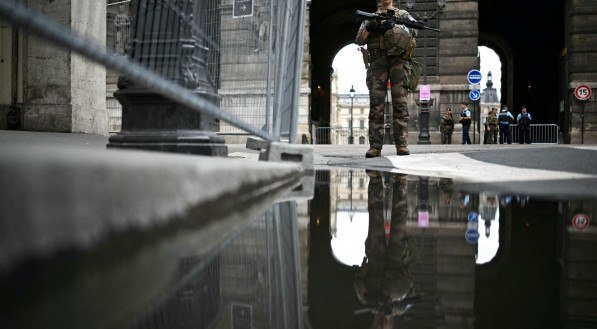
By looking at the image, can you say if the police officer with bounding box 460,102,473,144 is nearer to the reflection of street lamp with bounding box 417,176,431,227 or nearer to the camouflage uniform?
the camouflage uniform

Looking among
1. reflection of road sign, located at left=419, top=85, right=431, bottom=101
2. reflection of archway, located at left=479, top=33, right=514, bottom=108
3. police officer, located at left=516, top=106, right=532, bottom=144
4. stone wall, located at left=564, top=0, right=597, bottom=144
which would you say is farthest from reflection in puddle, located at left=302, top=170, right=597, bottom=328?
reflection of archway, located at left=479, top=33, right=514, bottom=108

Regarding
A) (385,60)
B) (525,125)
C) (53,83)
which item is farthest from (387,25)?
(525,125)

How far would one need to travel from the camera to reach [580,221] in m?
2.16

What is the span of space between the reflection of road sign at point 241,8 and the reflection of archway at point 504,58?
29.6m

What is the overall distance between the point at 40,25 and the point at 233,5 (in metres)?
3.11

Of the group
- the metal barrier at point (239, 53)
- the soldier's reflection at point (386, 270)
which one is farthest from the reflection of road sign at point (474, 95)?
the soldier's reflection at point (386, 270)

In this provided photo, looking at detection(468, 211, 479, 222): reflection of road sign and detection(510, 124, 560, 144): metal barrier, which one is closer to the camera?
detection(468, 211, 479, 222): reflection of road sign

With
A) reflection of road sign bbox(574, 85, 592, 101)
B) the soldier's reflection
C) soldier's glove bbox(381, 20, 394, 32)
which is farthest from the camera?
reflection of road sign bbox(574, 85, 592, 101)

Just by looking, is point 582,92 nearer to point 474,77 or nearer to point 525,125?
point 525,125

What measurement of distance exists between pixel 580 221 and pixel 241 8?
2646mm

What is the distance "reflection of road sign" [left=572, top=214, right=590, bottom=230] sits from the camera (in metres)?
2.05

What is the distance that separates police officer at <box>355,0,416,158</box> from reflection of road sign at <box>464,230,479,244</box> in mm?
4830

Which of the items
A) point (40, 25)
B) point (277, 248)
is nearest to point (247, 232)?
point (277, 248)

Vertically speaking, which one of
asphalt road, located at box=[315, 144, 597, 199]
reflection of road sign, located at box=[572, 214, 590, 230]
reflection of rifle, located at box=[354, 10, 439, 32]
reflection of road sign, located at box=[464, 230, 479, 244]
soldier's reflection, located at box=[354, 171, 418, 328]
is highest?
reflection of rifle, located at box=[354, 10, 439, 32]
